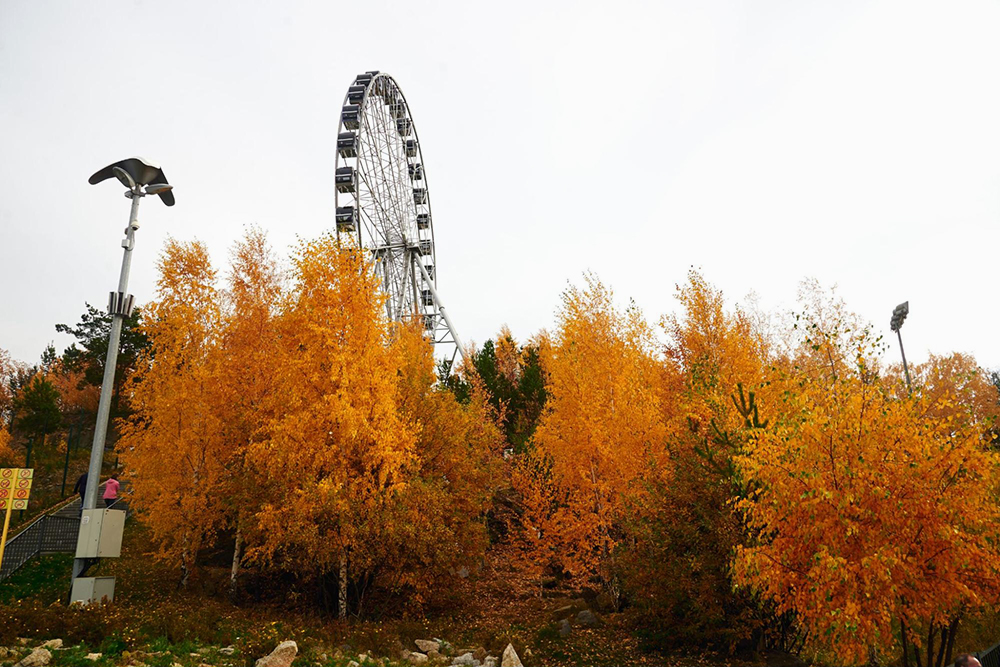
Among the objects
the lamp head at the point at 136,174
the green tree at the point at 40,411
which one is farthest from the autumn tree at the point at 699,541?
the green tree at the point at 40,411

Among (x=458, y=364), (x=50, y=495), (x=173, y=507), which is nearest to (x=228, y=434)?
(x=173, y=507)

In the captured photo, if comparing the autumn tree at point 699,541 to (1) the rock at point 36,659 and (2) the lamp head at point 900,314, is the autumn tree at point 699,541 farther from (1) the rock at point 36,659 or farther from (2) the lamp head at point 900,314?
(2) the lamp head at point 900,314

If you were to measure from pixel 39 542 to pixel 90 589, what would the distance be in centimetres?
989

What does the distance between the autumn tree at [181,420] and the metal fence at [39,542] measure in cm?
337

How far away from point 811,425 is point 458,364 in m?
33.5

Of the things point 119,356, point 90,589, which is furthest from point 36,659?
point 119,356

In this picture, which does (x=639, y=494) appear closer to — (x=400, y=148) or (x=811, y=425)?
(x=811, y=425)

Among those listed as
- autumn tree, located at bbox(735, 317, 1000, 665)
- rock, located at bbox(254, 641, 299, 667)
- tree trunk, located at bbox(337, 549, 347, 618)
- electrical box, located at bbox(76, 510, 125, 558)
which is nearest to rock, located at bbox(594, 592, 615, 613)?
tree trunk, located at bbox(337, 549, 347, 618)

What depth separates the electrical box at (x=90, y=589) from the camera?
31.7 ft

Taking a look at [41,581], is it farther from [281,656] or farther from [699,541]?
[699,541]

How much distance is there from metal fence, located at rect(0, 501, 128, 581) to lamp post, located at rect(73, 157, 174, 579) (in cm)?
757

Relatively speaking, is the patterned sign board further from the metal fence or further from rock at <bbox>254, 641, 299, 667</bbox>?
the metal fence

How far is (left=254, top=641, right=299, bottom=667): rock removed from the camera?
8.71 metres

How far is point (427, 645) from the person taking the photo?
1216 centimetres
